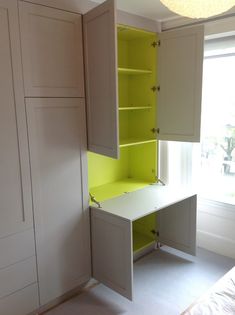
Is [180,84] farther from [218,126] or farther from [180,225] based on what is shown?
[180,225]

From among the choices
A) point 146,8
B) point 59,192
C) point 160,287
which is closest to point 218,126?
point 146,8

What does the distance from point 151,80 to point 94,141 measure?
3.20 feet

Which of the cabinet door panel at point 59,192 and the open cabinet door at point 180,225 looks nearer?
the cabinet door panel at point 59,192

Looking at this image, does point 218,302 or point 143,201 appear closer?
point 218,302

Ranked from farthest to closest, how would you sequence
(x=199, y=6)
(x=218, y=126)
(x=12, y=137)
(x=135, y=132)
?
(x=135, y=132), (x=218, y=126), (x=12, y=137), (x=199, y=6)

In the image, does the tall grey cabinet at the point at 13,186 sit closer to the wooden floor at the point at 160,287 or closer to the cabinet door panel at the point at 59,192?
the cabinet door panel at the point at 59,192

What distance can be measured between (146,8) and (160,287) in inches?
89.3

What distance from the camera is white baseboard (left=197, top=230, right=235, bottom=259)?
283 cm

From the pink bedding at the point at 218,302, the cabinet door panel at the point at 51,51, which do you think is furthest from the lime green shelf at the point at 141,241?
the cabinet door panel at the point at 51,51

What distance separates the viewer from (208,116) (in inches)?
116

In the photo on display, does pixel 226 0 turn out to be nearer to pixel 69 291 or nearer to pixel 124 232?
pixel 124 232

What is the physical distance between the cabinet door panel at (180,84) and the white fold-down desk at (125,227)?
56 cm

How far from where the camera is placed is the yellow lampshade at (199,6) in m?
1.26

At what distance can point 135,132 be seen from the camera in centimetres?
300
